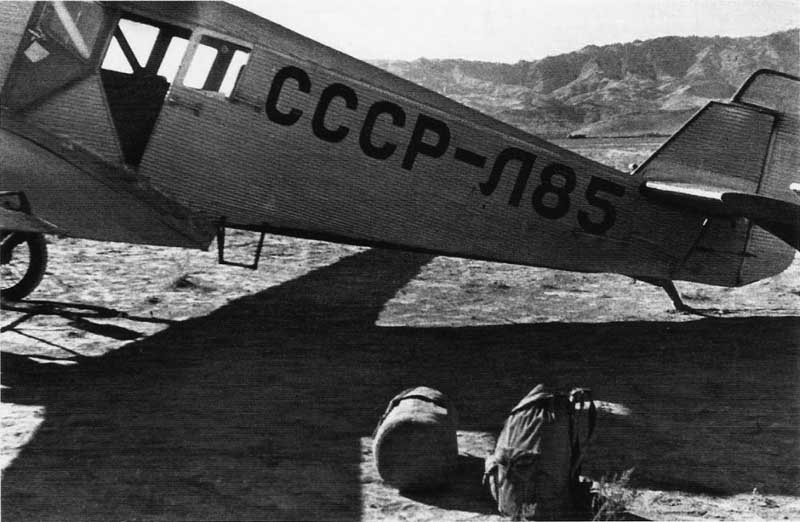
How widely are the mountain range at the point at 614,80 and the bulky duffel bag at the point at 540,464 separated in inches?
1677

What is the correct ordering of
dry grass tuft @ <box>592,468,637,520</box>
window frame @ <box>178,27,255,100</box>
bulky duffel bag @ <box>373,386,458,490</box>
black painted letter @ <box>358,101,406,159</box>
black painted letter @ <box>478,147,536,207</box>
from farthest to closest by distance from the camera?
black painted letter @ <box>478,147,536,207</box>
black painted letter @ <box>358,101,406,159</box>
window frame @ <box>178,27,255,100</box>
bulky duffel bag @ <box>373,386,458,490</box>
dry grass tuft @ <box>592,468,637,520</box>

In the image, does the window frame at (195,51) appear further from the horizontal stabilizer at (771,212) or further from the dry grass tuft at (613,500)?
the dry grass tuft at (613,500)

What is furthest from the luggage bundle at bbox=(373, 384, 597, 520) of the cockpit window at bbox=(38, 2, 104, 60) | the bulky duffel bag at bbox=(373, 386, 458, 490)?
the cockpit window at bbox=(38, 2, 104, 60)

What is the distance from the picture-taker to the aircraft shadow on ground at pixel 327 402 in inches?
172

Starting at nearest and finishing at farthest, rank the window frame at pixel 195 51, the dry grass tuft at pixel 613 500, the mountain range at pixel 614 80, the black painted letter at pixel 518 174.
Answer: the dry grass tuft at pixel 613 500
the window frame at pixel 195 51
the black painted letter at pixel 518 174
the mountain range at pixel 614 80

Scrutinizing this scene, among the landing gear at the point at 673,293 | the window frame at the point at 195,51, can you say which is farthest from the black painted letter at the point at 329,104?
the landing gear at the point at 673,293

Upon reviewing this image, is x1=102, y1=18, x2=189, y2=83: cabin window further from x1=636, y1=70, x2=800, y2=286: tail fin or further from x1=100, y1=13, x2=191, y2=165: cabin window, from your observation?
x1=636, y1=70, x2=800, y2=286: tail fin

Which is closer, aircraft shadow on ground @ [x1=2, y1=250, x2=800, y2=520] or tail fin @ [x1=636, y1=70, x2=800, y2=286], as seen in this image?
aircraft shadow on ground @ [x1=2, y1=250, x2=800, y2=520]

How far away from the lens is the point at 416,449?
170 inches

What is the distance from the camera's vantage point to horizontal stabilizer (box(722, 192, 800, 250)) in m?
6.25

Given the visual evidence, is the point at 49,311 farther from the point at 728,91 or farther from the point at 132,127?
the point at 728,91

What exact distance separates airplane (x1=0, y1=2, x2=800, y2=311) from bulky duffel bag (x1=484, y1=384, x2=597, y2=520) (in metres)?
3.05

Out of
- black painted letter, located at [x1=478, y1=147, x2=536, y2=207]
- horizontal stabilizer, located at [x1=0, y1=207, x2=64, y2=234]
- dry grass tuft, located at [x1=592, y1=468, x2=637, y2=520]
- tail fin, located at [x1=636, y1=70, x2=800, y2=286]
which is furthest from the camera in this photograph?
tail fin, located at [x1=636, y1=70, x2=800, y2=286]

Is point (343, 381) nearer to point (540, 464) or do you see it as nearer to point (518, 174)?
point (518, 174)
